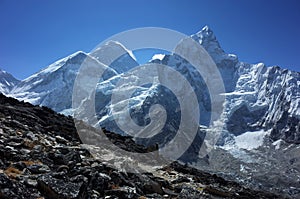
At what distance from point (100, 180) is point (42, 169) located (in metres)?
3.29

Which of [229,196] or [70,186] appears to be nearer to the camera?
[70,186]

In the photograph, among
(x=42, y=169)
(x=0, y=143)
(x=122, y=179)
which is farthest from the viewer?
(x=0, y=143)

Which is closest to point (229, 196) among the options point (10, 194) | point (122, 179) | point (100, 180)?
point (122, 179)

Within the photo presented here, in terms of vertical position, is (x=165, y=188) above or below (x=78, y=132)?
below

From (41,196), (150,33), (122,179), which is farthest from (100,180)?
(150,33)

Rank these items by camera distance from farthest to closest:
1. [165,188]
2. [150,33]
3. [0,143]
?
1. [150,33]
2. [165,188]
3. [0,143]

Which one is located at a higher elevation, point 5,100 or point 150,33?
point 150,33

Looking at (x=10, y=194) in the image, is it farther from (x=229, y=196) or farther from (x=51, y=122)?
(x=51, y=122)

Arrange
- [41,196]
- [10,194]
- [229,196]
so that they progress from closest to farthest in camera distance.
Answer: [10,194], [41,196], [229,196]

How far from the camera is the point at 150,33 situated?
168 ft

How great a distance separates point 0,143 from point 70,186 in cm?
953

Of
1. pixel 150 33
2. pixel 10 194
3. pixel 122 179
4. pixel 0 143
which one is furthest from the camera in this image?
pixel 150 33

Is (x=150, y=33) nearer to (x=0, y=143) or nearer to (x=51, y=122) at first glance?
(x=51, y=122)

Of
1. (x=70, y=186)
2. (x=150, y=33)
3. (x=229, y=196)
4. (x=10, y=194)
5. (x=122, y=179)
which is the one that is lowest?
(x=10, y=194)
